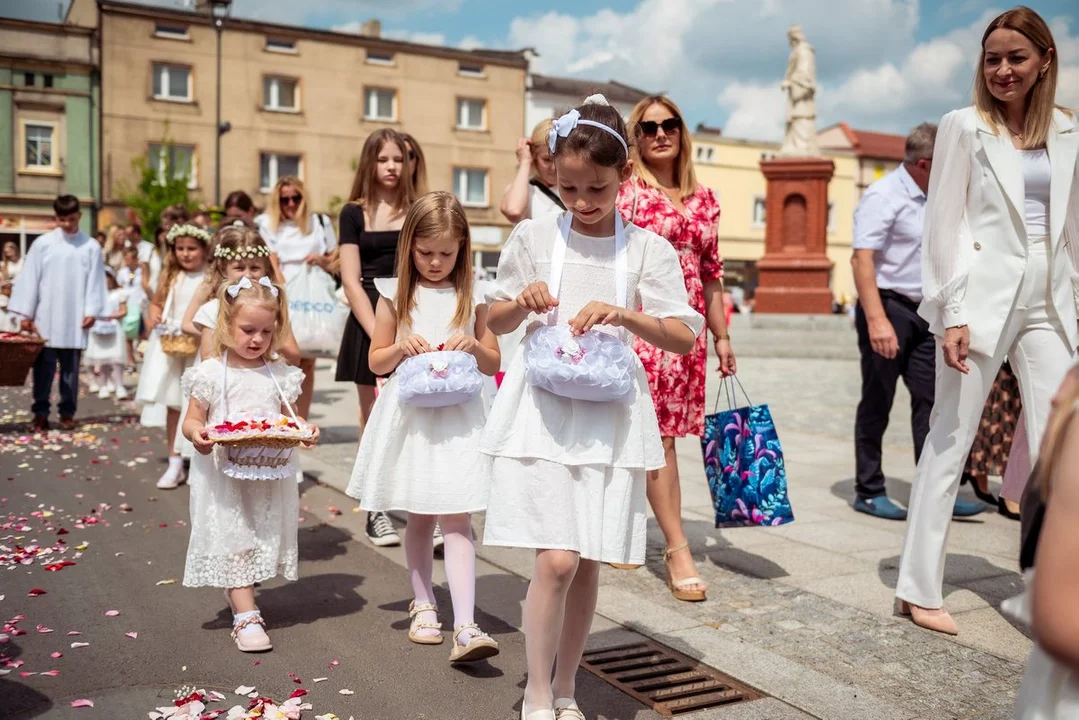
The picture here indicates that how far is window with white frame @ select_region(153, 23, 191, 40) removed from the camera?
4144 centimetres

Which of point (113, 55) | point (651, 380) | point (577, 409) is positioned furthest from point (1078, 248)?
point (113, 55)

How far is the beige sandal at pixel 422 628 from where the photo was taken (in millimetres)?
4293

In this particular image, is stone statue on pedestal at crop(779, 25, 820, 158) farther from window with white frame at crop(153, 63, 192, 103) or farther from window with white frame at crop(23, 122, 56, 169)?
window with white frame at crop(23, 122, 56, 169)

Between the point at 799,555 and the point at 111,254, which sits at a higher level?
the point at 111,254

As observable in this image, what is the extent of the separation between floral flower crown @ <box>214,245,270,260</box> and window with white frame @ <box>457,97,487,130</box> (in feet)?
138

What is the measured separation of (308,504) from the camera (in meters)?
7.15

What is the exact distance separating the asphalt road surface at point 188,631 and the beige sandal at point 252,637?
39mm

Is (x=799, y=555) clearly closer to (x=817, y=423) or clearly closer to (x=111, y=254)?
(x=817, y=423)

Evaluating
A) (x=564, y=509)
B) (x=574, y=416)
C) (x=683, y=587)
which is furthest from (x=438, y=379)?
(x=683, y=587)

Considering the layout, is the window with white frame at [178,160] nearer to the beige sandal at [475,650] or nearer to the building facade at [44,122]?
the building facade at [44,122]

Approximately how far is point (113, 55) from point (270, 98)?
20.0ft

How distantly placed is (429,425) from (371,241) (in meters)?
1.95

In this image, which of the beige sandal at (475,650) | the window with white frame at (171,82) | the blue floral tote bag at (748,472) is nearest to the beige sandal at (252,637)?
the beige sandal at (475,650)

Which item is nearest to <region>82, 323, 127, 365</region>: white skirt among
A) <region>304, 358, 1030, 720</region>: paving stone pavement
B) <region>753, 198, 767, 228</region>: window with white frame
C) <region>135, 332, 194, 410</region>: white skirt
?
<region>135, 332, 194, 410</region>: white skirt
